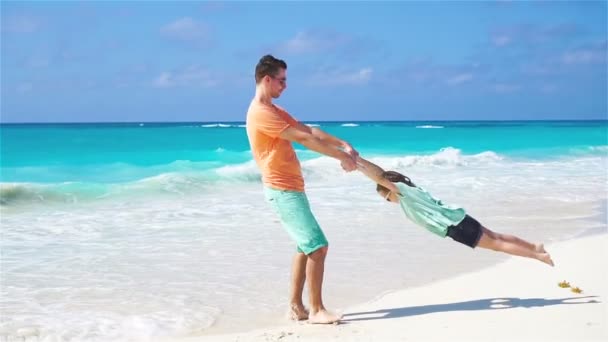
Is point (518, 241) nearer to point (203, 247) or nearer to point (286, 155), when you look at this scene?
point (286, 155)

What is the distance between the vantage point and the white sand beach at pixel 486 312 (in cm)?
429

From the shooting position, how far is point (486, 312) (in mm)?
4766

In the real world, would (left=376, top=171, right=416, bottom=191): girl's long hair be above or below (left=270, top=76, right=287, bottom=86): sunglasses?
below

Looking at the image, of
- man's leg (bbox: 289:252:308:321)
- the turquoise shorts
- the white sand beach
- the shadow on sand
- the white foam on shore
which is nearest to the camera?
the white sand beach

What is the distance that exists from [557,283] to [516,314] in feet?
3.47

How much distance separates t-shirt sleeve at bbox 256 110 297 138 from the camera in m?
4.36

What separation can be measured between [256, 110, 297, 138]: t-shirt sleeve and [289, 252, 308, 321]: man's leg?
3.04 feet

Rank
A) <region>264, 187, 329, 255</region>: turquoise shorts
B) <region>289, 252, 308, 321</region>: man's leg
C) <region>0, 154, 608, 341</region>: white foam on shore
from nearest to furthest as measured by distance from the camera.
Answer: <region>264, 187, 329, 255</region>: turquoise shorts → <region>289, 252, 308, 321</region>: man's leg → <region>0, 154, 608, 341</region>: white foam on shore

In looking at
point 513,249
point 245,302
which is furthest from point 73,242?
point 513,249

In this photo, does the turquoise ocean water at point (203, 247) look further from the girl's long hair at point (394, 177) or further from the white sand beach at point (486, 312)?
the girl's long hair at point (394, 177)

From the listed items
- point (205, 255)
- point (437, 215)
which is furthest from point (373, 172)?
point (205, 255)

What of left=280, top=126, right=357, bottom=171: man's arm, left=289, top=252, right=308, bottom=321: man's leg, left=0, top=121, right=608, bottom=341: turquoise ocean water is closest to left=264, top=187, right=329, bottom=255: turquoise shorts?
left=289, top=252, right=308, bottom=321: man's leg

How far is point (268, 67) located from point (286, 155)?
58cm

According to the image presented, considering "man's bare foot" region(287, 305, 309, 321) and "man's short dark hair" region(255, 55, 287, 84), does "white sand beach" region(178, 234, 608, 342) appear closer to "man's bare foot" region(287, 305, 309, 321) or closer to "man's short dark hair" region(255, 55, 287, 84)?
"man's bare foot" region(287, 305, 309, 321)
